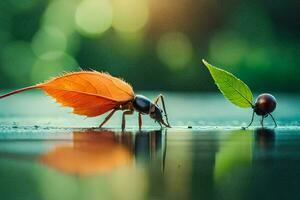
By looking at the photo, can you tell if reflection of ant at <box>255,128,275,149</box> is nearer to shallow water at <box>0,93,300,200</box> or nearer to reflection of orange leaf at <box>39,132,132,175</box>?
shallow water at <box>0,93,300,200</box>

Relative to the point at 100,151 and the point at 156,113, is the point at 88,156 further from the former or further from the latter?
the point at 156,113

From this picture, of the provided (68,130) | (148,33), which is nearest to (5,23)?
(148,33)

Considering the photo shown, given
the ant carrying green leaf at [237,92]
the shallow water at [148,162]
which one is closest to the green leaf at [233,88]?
the ant carrying green leaf at [237,92]

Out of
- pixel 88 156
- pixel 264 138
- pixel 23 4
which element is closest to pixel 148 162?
pixel 88 156

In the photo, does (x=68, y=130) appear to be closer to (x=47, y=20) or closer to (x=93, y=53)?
(x=93, y=53)

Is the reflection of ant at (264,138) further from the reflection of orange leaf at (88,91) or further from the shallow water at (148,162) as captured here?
the reflection of orange leaf at (88,91)

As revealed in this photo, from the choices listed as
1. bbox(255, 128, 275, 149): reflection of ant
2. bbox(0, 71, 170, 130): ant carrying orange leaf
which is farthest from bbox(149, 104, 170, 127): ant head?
bbox(255, 128, 275, 149): reflection of ant
